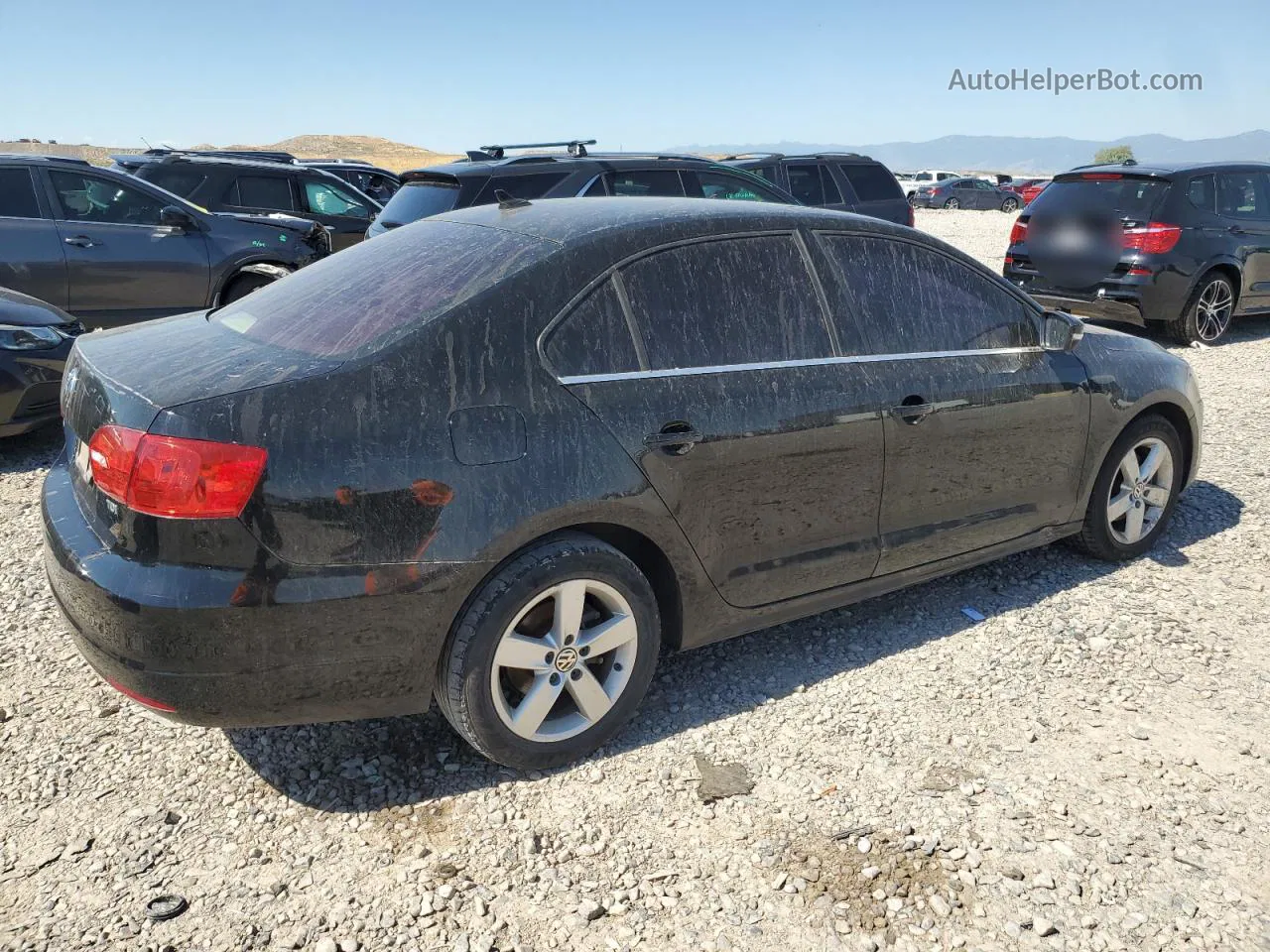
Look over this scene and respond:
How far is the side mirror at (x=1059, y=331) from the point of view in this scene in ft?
13.4

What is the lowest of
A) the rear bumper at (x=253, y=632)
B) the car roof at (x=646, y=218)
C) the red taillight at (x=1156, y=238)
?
the rear bumper at (x=253, y=632)

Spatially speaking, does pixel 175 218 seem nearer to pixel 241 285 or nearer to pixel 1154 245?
pixel 241 285

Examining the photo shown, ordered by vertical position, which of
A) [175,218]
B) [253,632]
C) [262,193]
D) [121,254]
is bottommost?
[253,632]

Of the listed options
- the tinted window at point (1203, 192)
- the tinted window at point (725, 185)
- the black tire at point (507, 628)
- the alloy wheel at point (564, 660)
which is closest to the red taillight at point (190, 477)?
the black tire at point (507, 628)

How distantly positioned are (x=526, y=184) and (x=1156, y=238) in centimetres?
588

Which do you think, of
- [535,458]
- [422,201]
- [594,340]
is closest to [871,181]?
[422,201]

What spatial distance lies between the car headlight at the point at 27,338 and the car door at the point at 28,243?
234 cm

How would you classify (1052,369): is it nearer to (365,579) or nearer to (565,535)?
(565,535)

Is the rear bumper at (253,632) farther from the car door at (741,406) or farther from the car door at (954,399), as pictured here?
the car door at (954,399)

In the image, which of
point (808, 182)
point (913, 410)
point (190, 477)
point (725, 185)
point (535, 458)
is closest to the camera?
point (190, 477)

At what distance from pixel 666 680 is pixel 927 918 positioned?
53.7 inches

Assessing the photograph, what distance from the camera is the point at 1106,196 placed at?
939 centimetres

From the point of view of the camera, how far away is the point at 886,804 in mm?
2936

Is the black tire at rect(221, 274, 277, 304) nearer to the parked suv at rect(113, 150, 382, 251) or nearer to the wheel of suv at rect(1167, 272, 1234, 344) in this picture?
the parked suv at rect(113, 150, 382, 251)
